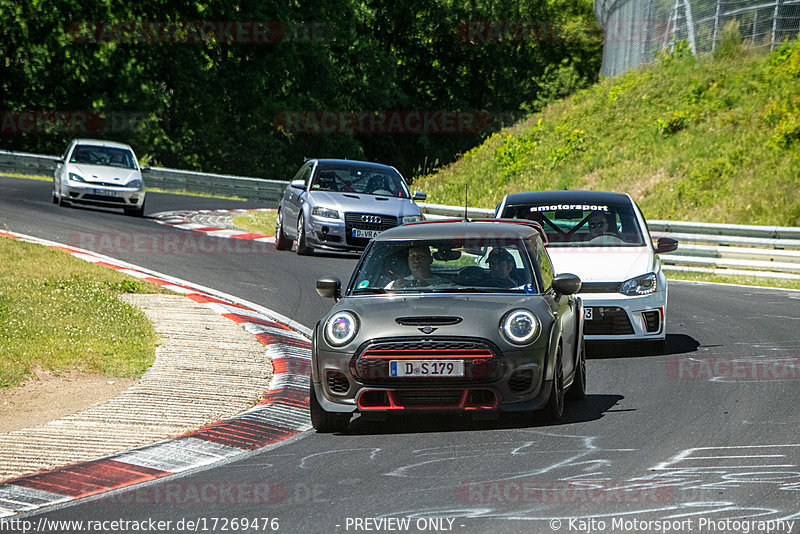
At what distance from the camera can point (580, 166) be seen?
3612 cm

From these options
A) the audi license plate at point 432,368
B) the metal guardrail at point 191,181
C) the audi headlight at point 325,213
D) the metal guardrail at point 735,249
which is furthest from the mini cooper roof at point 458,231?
the metal guardrail at point 191,181

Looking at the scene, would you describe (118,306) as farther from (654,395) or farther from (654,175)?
→ (654,175)

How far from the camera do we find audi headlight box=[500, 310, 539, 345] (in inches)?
307

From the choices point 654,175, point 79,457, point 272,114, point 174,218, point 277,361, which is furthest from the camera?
point 272,114

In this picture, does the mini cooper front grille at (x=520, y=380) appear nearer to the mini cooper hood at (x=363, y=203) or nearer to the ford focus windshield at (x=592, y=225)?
the ford focus windshield at (x=592, y=225)

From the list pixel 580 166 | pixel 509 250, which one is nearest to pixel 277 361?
pixel 509 250

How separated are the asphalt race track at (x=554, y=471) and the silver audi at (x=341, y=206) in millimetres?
8813

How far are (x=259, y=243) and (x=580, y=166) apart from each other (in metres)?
15.8

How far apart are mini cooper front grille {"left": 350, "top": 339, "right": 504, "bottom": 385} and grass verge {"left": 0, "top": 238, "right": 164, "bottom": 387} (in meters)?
3.18

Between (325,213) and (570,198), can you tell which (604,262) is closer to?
(570,198)

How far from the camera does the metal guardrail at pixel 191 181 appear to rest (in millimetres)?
36844

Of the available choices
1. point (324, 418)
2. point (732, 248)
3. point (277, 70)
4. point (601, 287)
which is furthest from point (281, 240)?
point (277, 70)

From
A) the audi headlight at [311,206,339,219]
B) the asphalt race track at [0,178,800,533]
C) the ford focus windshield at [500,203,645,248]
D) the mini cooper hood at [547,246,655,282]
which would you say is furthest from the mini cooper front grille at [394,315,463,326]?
the audi headlight at [311,206,339,219]

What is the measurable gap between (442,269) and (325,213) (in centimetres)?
1101
